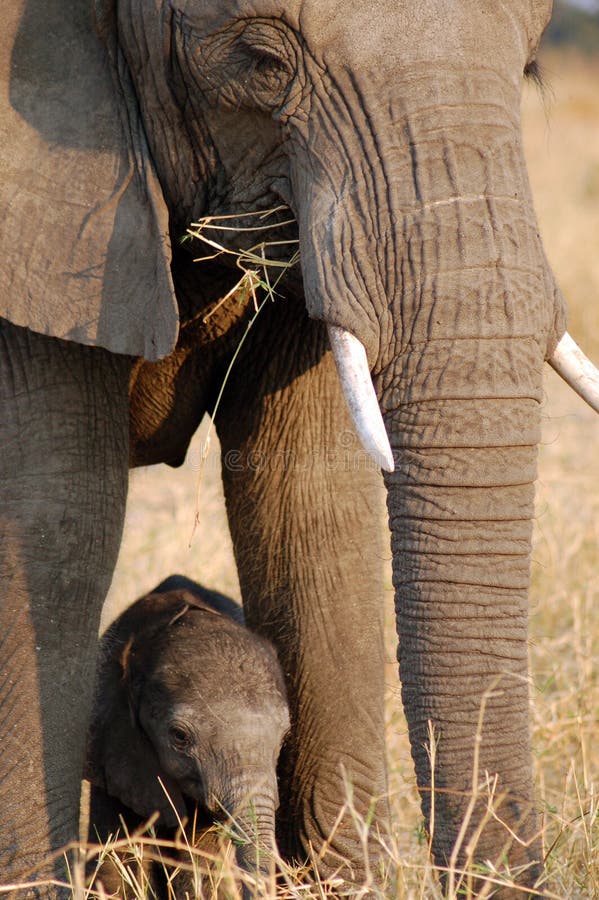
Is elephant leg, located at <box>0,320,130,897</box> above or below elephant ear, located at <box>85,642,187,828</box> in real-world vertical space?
above

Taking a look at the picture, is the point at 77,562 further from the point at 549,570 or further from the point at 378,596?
the point at 549,570

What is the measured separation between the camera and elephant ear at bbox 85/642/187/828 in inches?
142

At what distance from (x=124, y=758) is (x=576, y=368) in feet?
5.20

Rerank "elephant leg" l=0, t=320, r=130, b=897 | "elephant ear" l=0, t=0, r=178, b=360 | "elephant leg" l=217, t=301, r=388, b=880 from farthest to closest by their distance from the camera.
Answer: "elephant leg" l=217, t=301, r=388, b=880 → "elephant leg" l=0, t=320, r=130, b=897 → "elephant ear" l=0, t=0, r=178, b=360

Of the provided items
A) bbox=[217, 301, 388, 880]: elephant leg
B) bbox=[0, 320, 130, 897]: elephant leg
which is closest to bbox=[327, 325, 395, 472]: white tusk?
bbox=[0, 320, 130, 897]: elephant leg

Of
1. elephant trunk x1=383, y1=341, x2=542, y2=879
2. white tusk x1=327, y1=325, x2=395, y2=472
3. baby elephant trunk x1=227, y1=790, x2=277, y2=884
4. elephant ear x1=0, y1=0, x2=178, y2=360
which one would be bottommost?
baby elephant trunk x1=227, y1=790, x2=277, y2=884

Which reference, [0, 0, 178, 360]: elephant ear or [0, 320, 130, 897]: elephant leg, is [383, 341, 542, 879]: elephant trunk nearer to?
[0, 0, 178, 360]: elephant ear

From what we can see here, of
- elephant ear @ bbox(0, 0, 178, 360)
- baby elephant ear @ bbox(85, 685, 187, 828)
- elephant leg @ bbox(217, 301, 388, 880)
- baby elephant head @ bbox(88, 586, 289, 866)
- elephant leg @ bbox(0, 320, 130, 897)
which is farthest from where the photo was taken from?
elephant leg @ bbox(217, 301, 388, 880)

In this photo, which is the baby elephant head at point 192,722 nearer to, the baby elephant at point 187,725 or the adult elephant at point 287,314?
the baby elephant at point 187,725

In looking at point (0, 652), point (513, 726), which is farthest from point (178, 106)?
point (513, 726)

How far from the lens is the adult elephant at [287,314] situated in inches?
104

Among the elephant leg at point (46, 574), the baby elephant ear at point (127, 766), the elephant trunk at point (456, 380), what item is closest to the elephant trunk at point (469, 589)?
the elephant trunk at point (456, 380)

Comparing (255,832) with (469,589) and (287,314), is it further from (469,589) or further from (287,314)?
(287,314)

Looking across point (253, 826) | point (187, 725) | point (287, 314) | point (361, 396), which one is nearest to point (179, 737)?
point (187, 725)
